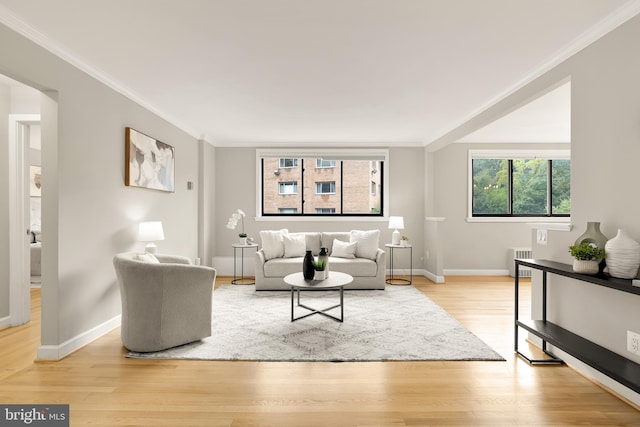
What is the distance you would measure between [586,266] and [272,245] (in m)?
4.23

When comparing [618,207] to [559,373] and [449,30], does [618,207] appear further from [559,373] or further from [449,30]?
[449,30]

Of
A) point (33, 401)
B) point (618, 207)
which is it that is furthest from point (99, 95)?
point (618, 207)

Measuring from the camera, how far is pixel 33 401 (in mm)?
2285

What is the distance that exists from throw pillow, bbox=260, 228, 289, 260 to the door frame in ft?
9.78

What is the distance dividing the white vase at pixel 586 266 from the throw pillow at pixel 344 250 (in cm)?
357

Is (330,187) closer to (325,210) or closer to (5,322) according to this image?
(325,210)

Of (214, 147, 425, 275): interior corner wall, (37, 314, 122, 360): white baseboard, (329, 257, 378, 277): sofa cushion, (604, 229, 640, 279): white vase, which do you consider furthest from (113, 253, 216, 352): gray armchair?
(214, 147, 425, 275): interior corner wall

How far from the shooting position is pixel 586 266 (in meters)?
2.40

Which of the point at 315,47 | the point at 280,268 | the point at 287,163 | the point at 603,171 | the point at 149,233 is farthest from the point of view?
the point at 287,163

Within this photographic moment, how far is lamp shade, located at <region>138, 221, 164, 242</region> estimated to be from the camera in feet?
12.8

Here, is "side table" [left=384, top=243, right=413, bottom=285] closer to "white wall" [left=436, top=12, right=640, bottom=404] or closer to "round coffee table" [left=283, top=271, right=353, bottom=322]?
"round coffee table" [left=283, top=271, right=353, bottom=322]

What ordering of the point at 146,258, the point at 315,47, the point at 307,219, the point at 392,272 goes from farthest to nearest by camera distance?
the point at 307,219
the point at 392,272
the point at 146,258
the point at 315,47

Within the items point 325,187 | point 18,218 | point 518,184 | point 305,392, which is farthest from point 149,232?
point 518,184

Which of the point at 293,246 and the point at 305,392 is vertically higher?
the point at 293,246
